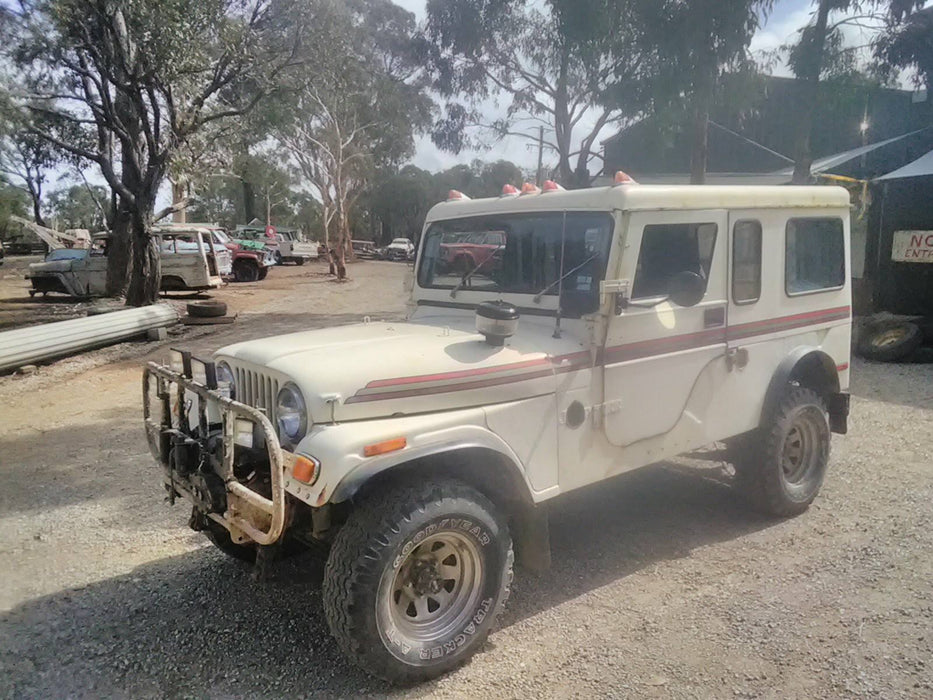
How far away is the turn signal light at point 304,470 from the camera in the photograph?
106 inches

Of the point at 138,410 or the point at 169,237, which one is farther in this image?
the point at 169,237

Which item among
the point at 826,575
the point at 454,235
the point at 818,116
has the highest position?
the point at 818,116

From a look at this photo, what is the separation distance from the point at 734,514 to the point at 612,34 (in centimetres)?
937

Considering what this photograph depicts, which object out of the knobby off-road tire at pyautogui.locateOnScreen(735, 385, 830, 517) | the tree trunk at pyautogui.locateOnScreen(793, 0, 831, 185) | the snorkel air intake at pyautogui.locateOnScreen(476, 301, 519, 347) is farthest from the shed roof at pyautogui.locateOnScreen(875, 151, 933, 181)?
the snorkel air intake at pyautogui.locateOnScreen(476, 301, 519, 347)

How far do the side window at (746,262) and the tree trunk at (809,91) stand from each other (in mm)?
9519

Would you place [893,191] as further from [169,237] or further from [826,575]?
[169,237]

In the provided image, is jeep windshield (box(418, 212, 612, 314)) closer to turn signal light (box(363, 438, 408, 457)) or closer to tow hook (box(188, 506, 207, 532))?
turn signal light (box(363, 438, 408, 457))

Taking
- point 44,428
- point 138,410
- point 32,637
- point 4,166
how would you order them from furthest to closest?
1. point 4,166
2. point 138,410
3. point 44,428
4. point 32,637

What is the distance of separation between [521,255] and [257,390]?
1.62 meters

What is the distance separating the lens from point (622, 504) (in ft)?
16.5

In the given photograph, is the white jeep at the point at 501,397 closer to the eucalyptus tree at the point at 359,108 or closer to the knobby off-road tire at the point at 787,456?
the knobby off-road tire at the point at 787,456

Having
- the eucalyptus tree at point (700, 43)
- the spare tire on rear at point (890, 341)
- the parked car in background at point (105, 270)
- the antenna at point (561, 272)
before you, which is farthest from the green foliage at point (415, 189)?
the antenna at point (561, 272)

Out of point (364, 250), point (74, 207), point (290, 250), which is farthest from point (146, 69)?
point (74, 207)

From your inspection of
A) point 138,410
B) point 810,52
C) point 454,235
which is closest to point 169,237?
point 138,410
